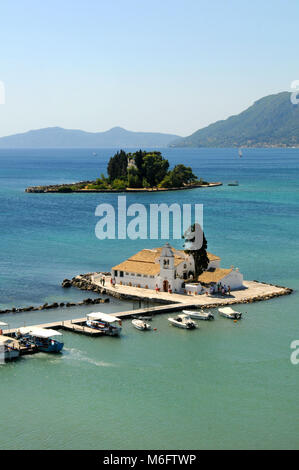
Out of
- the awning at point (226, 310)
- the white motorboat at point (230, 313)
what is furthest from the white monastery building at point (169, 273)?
the white motorboat at point (230, 313)

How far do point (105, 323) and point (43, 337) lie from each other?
6162 millimetres

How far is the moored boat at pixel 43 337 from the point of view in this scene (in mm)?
46469

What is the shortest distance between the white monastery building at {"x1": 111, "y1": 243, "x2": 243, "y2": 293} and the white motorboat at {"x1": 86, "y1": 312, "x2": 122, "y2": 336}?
9976mm

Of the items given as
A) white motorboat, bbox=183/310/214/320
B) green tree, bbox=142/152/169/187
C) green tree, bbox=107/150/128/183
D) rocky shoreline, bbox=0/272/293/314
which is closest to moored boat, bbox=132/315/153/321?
white motorboat, bbox=183/310/214/320

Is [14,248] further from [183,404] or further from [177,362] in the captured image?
[183,404]

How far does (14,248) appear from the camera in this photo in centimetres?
8950

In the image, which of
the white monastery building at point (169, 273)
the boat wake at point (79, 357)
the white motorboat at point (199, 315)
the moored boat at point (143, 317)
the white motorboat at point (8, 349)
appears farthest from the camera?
the white monastery building at point (169, 273)

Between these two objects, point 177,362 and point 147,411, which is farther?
point 177,362

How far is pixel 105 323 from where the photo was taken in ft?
169

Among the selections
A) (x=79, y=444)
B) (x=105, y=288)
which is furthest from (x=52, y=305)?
(x=79, y=444)

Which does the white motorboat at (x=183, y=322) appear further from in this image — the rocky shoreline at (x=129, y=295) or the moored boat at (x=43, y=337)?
the moored boat at (x=43, y=337)

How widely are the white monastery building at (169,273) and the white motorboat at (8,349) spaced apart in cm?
1820
